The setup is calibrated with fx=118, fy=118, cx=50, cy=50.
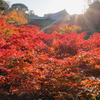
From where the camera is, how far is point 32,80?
5.42 metres

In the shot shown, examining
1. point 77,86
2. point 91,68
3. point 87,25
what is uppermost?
point 87,25

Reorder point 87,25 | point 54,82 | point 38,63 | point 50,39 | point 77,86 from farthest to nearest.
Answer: point 87,25 < point 50,39 < point 38,63 < point 54,82 < point 77,86

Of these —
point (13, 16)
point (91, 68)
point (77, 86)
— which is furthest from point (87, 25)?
point (77, 86)

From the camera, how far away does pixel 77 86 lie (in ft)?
15.6

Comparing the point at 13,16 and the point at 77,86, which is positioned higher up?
the point at 13,16

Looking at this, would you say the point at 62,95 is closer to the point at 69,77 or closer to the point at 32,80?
the point at 69,77

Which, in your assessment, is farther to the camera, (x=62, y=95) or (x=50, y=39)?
(x=50, y=39)

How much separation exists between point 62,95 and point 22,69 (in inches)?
87.0

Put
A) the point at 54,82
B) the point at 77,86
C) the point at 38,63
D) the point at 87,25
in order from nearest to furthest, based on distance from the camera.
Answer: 1. the point at 77,86
2. the point at 54,82
3. the point at 38,63
4. the point at 87,25

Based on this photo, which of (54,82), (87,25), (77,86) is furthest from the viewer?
(87,25)

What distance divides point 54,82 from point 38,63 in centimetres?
114

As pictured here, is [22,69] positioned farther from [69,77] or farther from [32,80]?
[69,77]

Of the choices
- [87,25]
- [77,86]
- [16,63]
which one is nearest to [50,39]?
[16,63]

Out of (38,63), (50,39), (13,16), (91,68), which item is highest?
(13,16)
